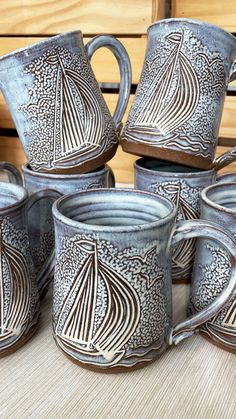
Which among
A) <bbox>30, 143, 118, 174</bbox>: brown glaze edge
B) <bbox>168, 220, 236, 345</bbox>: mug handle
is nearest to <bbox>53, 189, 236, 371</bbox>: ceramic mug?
<bbox>168, 220, 236, 345</bbox>: mug handle

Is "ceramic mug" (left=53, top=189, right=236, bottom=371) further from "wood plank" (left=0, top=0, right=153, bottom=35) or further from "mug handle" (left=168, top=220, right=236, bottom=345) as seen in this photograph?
"wood plank" (left=0, top=0, right=153, bottom=35)

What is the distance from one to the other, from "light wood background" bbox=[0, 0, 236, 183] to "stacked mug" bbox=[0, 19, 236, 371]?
0.32 m

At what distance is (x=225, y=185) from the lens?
451mm

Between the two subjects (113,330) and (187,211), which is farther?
(187,211)

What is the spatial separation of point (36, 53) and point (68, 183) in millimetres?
136

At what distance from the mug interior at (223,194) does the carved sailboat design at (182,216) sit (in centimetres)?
6

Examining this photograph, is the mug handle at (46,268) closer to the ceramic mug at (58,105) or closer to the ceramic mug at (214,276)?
the ceramic mug at (58,105)

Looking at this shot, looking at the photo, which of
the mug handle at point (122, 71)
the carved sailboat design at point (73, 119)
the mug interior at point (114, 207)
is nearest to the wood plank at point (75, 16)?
the mug handle at point (122, 71)

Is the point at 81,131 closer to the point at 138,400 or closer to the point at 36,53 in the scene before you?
the point at 36,53

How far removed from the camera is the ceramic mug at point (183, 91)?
47cm

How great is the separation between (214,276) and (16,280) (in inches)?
6.9

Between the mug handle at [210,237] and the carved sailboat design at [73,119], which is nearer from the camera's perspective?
the mug handle at [210,237]

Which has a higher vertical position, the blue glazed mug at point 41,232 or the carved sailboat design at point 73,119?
the carved sailboat design at point 73,119

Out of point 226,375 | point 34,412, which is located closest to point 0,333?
point 34,412
